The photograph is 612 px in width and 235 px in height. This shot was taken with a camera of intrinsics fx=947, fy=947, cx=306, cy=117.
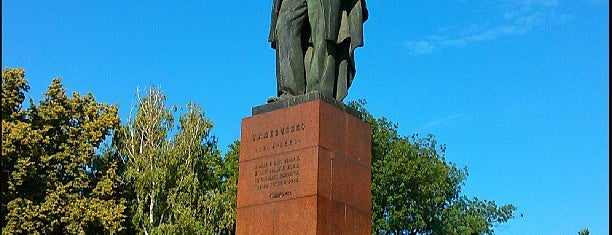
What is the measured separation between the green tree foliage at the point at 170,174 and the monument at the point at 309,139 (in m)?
17.0

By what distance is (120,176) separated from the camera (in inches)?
1142

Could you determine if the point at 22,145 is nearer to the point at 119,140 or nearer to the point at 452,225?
the point at 119,140

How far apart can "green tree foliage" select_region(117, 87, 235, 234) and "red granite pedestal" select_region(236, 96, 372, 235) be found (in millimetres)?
17428

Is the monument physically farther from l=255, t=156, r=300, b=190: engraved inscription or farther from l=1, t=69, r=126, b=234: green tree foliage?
l=1, t=69, r=126, b=234: green tree foliage

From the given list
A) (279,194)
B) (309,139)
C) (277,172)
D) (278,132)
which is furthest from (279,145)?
(279,194)

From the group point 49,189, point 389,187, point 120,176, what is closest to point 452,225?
point 389,187

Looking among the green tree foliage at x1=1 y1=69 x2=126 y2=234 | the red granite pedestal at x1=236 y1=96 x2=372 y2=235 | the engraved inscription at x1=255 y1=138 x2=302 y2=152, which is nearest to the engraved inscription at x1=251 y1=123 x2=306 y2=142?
the red granite pedestal at x1=236 y1=96 x2=372 y2=235

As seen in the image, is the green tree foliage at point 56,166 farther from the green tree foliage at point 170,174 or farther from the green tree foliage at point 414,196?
the green tree foliage at point 414,196

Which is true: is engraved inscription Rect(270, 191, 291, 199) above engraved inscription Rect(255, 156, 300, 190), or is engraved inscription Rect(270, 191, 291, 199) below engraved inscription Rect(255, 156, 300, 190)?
below

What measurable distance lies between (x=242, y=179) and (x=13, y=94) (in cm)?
1776

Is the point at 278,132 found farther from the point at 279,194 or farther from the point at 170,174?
the point at 170,174

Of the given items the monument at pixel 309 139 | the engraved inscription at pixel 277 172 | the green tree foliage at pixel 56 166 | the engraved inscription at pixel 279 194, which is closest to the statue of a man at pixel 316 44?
the monument at pixel 309 139

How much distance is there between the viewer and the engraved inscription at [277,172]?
386 inches

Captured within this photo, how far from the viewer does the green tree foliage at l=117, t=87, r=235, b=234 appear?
28047mm
